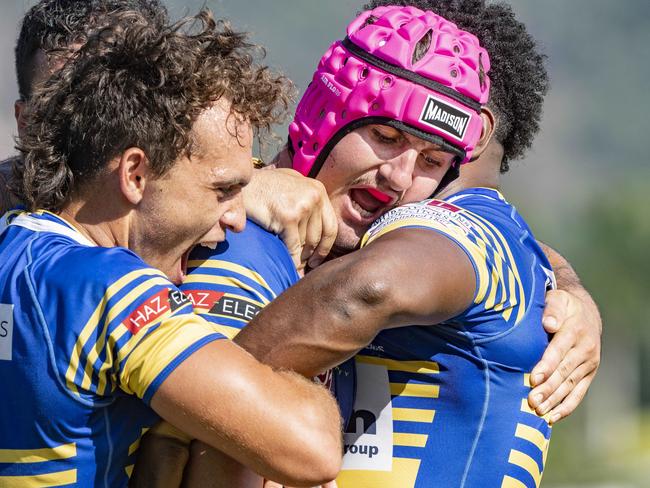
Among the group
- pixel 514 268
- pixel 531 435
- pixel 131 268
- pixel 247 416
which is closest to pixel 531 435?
pixel 531 435

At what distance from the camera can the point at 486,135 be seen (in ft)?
13.4

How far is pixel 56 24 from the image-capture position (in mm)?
4250

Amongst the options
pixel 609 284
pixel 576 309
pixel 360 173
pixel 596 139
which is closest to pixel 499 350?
pixel 576 309

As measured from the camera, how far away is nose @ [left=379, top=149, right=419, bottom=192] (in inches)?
147

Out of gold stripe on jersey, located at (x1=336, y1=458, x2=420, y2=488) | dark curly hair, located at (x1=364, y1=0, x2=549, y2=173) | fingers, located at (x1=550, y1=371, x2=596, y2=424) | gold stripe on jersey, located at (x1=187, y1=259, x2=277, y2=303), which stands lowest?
gold stripe on jersey, located at (x1=336, y1=458, x2=420, y2=488)

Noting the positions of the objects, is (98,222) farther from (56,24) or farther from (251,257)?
(56,24)

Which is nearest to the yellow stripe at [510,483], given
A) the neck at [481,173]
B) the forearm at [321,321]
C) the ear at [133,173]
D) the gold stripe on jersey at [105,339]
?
the forearm at [321,321]

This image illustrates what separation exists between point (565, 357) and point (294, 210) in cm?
107

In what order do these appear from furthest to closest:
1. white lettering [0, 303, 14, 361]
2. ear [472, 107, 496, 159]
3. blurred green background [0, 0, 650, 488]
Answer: blurred green background [0, 0, 650, 488] < ear [472, 107, 496, 159] < white lettering [0, 303, 14, 361]

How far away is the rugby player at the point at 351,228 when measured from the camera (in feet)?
9.82

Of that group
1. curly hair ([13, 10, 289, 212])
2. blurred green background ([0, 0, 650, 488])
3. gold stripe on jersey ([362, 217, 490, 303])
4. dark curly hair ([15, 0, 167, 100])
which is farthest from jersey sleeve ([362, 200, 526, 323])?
blurred green background ([0, 0, 650, 488])

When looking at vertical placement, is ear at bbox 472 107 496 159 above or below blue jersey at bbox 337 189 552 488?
above

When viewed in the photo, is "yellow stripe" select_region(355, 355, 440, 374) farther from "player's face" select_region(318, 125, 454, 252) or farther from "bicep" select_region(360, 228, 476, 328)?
"player's face" select_region(318, 125, 454, 252)

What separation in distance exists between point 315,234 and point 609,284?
33.3 m
